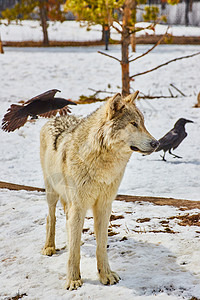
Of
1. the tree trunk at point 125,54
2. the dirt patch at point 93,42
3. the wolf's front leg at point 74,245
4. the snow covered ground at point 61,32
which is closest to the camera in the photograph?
the wolf's front leg at point 74,245

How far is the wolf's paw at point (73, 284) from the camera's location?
11.9 ft

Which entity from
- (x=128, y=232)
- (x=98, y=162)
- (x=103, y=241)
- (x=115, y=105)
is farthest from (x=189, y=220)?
(x=115, y=105)

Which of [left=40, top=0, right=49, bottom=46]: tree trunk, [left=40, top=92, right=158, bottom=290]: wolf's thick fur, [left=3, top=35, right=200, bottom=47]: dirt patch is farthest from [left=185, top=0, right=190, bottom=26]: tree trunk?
[left=40, top=92, right=158, bottom=290]: wolf's thick fur

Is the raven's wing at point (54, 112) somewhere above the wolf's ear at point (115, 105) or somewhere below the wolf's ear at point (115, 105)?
below

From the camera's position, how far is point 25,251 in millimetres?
4559

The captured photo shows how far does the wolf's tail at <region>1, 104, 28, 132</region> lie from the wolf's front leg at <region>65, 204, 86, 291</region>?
119 centimetres

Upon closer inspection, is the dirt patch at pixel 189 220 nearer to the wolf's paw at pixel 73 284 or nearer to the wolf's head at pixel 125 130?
the wolf's paw at pixel 73 284

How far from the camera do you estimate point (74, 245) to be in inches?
144

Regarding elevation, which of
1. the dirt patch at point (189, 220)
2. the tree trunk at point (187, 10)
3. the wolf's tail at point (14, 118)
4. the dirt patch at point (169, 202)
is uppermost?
the tree trunk at point (187, 10)

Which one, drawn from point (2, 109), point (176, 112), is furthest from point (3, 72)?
point (176, 112)

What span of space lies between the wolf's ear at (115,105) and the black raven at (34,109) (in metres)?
1.35

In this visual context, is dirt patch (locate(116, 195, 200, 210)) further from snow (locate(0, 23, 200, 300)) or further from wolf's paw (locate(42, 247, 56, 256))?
wolf's paw (locate(42, 247, 56, 256))

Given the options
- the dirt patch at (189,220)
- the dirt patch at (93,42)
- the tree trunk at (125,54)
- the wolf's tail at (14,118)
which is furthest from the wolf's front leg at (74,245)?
the dirt patch at (93,42)

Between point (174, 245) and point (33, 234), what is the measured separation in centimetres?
187
